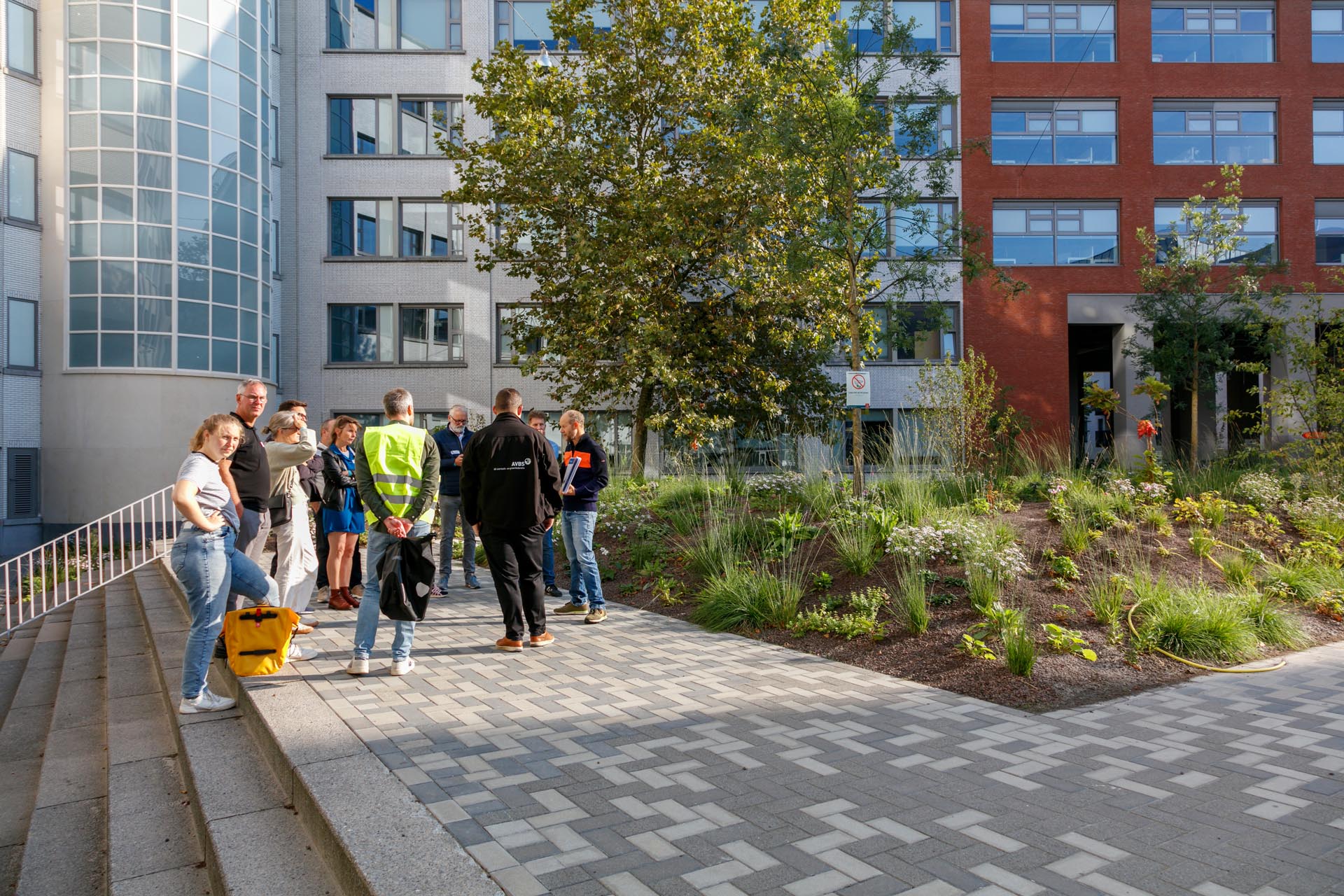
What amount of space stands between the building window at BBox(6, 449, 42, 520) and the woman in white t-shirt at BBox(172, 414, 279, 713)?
23.3 m

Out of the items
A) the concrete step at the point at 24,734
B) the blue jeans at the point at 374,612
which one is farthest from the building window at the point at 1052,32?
the concrete step at the point at 24,734

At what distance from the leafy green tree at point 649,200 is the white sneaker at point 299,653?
11.3 m

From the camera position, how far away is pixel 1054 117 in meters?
30.3

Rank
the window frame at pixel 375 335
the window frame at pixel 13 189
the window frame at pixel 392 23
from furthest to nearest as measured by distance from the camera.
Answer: the window frame at pixel 392 23, the window frame at pixel 375 335, the window frame at pixel 13 189

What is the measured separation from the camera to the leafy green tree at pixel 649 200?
17.5 metres

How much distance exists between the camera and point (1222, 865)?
10.8ft

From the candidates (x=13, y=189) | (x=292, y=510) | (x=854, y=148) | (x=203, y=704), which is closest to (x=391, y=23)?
(x=13, y=189)

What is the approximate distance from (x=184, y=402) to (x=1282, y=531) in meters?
24.6

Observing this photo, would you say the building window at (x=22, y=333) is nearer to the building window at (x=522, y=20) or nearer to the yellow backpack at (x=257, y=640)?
the building window at (x=522, y=20)

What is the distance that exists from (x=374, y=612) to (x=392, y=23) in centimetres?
2913

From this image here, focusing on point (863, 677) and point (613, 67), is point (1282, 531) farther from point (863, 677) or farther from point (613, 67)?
point (613, 67)

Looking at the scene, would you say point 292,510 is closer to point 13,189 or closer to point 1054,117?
point 13,189

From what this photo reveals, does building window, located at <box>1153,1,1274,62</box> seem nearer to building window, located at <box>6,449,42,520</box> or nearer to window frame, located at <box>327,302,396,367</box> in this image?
window frame, located at <box>327,302,396,367</box>

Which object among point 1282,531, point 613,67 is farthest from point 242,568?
point 613,67
